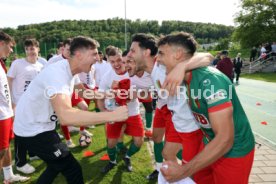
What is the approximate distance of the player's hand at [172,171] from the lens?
6.65 ft

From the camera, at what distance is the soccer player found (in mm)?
1953

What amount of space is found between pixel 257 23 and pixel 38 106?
48.0m

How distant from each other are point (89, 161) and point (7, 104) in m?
1.99

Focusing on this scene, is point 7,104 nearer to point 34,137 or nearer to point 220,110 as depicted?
point 34,137

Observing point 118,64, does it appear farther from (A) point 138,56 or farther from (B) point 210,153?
(B) point 210,153

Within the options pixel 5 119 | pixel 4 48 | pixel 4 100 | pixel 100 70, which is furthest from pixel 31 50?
pixel 100 70

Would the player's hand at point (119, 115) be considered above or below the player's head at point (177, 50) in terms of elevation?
below

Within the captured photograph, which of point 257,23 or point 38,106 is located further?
point 257,23

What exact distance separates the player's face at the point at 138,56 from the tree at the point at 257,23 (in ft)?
146

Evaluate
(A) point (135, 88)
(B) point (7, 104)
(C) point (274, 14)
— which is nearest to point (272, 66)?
(C) point (274, 14)

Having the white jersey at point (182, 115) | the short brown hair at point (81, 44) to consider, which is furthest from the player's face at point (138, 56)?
the short brown hair at point (81, 44)

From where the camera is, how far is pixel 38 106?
3.04m

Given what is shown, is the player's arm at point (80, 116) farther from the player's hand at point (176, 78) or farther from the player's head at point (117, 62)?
the player's head at point (117, 62)

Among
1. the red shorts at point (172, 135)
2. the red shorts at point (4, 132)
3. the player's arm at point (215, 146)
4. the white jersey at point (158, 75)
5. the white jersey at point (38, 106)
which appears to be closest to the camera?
the player's arm at point (215, 146)
